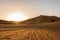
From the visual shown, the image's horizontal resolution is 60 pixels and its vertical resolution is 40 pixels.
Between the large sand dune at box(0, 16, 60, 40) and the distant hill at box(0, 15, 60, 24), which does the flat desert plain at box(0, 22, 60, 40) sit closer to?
the large sand dune at box(0, 16, 60, 40)

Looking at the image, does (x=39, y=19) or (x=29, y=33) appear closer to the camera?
(x=29, y=33)

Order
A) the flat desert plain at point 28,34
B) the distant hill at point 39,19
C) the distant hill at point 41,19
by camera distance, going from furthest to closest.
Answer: the distant hill at point 41,19 → the distant hill at point 39,19 → the flat desert plain at point 28,34

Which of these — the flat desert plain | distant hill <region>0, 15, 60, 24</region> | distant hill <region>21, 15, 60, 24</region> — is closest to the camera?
the flat desert plain

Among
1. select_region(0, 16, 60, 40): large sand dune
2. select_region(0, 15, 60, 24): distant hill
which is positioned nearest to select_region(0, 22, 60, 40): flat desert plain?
select_region(0, 16, 60, 40): large sand dune

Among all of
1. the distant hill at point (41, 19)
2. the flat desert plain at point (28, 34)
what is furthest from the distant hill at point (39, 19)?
the flat desert plain at point (28, 34)

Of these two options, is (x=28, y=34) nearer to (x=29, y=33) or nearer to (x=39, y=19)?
(x=29, y=33)

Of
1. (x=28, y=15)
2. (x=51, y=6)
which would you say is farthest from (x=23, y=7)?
(x=51, y=6)

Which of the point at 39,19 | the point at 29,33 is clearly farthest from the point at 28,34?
the point at 39,19

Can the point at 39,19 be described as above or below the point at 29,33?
above

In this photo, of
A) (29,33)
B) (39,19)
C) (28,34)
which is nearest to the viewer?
(28,34)

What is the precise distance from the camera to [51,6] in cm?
429

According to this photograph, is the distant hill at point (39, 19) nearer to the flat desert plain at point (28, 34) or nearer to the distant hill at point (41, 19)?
the distant hill at point (41, 19)

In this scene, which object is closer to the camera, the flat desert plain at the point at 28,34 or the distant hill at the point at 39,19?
the flat desert plain at the point at 28,34

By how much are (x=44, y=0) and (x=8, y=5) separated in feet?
4.14
